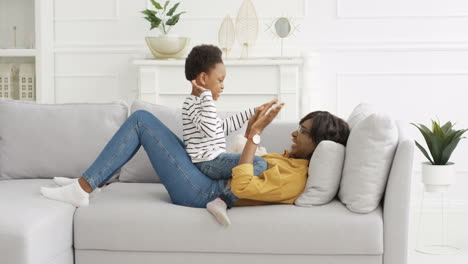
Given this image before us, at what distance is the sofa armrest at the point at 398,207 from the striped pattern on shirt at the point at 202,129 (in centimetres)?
69

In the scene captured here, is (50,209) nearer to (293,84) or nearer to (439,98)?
(293,84)

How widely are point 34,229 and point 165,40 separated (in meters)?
2.23

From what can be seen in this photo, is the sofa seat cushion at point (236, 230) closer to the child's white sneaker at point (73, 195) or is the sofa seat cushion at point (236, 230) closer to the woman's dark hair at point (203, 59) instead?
the child's white sneaker at point (73, 195)

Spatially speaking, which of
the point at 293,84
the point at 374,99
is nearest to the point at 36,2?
the point at 293,84

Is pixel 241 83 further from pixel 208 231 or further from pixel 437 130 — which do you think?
pixel 208 231

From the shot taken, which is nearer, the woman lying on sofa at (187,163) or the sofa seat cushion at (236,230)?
the sofa seat cushion at (236,230)

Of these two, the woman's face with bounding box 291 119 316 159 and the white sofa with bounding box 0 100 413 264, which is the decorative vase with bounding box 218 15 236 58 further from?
the white sofa with bounding box 0 100 413 264

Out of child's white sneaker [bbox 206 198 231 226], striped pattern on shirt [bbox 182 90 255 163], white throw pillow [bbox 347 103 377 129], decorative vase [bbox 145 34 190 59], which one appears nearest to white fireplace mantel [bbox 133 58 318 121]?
decorative vase [bbox 145 34 190 59]

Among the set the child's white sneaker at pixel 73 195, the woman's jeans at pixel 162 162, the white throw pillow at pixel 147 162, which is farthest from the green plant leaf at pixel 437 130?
the child's white sneaker at pixel 73 195

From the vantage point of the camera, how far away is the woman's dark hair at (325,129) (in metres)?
2.61

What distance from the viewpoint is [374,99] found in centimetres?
453

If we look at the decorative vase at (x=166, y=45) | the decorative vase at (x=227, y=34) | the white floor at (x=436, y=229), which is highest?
the decorative vase at (x=227, y=34)

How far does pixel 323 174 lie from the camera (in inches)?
98.6

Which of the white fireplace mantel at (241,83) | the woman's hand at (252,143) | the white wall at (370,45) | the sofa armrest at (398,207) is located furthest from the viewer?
the white wall at (370,45)
